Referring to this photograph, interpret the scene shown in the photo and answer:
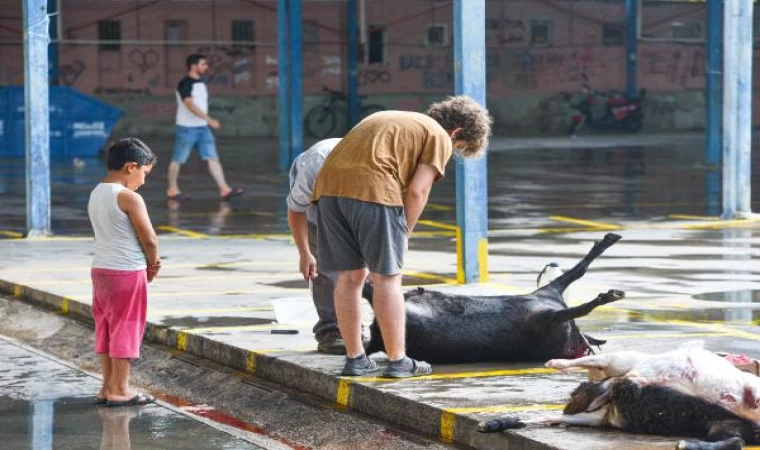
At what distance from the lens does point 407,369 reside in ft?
27.8

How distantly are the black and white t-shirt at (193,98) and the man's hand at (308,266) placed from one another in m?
12.3

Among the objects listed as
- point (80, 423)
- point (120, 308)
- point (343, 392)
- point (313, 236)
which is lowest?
point (80, 423)

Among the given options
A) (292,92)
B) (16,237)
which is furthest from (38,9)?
(292,92)

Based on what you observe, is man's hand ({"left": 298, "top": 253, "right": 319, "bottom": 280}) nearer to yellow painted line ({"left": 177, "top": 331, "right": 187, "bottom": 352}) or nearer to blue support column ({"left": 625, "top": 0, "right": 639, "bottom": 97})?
yellow painted line ({"left": 177, "top": 331, "right": 187, "bottom": 352})

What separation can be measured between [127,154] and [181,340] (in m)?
1.95

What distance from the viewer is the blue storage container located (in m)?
32.2

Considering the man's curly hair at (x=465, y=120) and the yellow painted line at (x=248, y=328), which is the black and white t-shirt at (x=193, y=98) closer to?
the yellow painted line at (x=248, y=328)

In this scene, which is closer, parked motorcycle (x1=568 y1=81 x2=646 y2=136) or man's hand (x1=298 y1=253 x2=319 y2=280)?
man's hand (x1=298 y1=253 x2=319 y2=280)

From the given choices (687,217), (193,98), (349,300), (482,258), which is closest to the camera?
(349,300)

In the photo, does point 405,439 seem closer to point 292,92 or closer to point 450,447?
point 450,447

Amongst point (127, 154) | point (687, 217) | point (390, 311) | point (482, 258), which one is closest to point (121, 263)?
point (127, 154)

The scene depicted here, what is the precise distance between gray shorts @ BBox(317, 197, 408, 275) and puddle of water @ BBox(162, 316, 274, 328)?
234 centimetres

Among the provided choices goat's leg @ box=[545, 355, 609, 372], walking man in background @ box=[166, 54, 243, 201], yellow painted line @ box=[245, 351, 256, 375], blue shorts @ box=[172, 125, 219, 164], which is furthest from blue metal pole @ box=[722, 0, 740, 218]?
goat's leg @ box=[545, 355, 609, 372]

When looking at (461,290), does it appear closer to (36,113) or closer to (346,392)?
(346,392)
